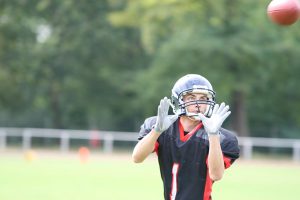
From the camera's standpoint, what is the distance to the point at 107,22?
32.7 metres

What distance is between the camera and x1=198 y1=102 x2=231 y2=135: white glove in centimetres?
441

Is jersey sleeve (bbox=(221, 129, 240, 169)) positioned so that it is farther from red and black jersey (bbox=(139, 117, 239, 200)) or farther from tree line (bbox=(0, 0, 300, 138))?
tree line (bbox=(0, 0, 300, 138))

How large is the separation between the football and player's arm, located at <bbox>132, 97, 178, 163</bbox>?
2890 millimetres

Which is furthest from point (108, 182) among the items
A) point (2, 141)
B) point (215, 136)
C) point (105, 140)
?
point (2, 141)

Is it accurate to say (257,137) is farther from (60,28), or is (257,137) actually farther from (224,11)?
(60,28)

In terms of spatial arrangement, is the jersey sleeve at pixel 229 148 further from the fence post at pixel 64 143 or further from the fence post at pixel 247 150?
the fence post at pixel 64 143

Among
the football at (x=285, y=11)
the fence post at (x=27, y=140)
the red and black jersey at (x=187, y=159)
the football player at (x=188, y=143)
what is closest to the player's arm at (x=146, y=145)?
the football player at (x=188, y=143)

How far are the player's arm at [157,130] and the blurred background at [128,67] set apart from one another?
20.7 meters

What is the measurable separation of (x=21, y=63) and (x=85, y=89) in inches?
135

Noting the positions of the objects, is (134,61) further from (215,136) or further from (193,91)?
(215,136)

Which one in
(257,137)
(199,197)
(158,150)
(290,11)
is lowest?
(257,137)

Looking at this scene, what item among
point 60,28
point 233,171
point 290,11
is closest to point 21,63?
Result: point 60,28

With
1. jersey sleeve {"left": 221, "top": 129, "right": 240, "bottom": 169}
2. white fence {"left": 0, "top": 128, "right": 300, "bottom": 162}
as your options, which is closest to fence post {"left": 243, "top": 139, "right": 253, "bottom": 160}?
white fence {"left": 0, "top": 128, "right": 300, "bottom": 162}

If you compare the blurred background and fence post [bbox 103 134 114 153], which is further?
the blurred background
